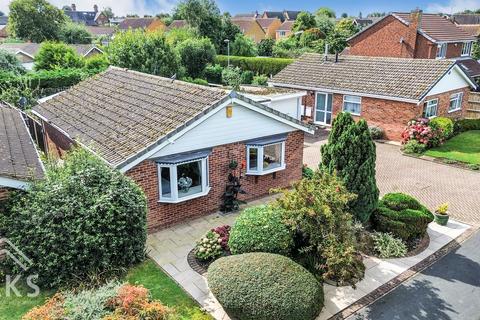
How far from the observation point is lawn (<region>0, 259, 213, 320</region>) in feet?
28.7

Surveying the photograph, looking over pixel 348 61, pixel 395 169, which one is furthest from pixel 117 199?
pixel 348 61

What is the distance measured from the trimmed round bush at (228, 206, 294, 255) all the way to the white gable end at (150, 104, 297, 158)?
3.78 meters

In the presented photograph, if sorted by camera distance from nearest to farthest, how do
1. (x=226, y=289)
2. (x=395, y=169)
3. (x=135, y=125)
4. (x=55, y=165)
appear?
(x=226, y=289) < (x=55, y=165) < (x=135, y=125) < (x=395, y=169)

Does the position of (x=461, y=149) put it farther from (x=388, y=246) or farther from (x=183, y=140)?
(x=183, y=140)

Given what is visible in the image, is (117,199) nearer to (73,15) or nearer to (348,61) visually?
(348,61)

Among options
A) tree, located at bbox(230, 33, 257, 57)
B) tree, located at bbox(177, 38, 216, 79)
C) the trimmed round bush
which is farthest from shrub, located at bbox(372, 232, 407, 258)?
tree, located at bbox(230, 33, 257, 57)

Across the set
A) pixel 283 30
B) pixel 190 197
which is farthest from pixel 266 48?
pixel 190 197

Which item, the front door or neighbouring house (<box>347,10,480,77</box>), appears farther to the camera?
neighbouring house (<box>347,10,480,77</box>)

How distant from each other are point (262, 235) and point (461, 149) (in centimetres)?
1719

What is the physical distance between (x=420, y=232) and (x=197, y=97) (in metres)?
8.62

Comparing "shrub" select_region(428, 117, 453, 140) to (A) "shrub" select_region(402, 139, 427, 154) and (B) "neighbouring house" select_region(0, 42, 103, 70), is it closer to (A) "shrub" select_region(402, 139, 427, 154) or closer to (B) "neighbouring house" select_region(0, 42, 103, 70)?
(A) "shrub" select_region(402, 139, 427, 154)

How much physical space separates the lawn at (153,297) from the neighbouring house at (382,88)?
18.0 meters

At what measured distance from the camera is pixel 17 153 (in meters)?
12.0

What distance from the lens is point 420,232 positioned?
12.1 meters
